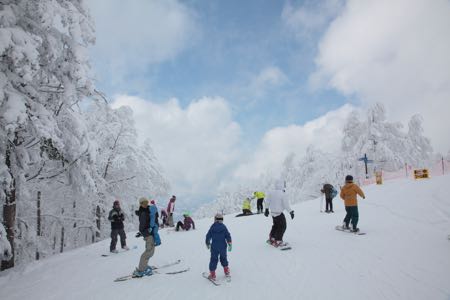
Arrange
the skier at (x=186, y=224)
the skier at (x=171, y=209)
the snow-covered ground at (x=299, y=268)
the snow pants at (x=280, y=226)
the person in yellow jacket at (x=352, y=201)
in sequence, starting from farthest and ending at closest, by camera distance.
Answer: the skier at (x=171, y=209)
the skier at (x=186, y=224)
the person in yellow jacket at (x=352, y=201)
the snow pants at (x=280, y=226)
the snow-covered ground at (x=299, y=268)

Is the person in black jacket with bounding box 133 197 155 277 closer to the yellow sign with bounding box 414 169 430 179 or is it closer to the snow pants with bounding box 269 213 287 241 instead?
the snow pants with bounding box 269 213 287 241

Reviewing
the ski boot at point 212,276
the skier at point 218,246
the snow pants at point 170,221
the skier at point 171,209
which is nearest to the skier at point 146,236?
the skier at point 218,246

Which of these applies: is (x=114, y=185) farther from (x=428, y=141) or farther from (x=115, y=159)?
(x=428, y=141)

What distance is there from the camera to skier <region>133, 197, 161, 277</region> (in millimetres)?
8620

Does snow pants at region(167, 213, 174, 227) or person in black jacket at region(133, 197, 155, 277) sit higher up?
person in black jacket at region(133, 197, 155, 277)

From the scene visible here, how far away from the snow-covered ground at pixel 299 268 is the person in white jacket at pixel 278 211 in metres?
0.44

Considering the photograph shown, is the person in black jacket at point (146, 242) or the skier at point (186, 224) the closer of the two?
the person in black jacket at point (146, 242)

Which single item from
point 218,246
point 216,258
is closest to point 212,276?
point 216,258

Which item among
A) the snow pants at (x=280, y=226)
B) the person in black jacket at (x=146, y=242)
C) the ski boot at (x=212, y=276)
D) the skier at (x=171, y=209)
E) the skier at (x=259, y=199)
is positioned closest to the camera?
the ski boot at (x=212, y=276)

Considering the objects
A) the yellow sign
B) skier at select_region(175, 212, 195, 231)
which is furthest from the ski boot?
the yellow sign

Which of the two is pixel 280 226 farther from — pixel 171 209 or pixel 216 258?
pixel 171 209

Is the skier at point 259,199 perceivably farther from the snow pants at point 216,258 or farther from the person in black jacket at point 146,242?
the snow pants at point 216,258

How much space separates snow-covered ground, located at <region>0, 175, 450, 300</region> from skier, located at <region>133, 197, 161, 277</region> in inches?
12.4

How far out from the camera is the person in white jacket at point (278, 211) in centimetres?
1034
